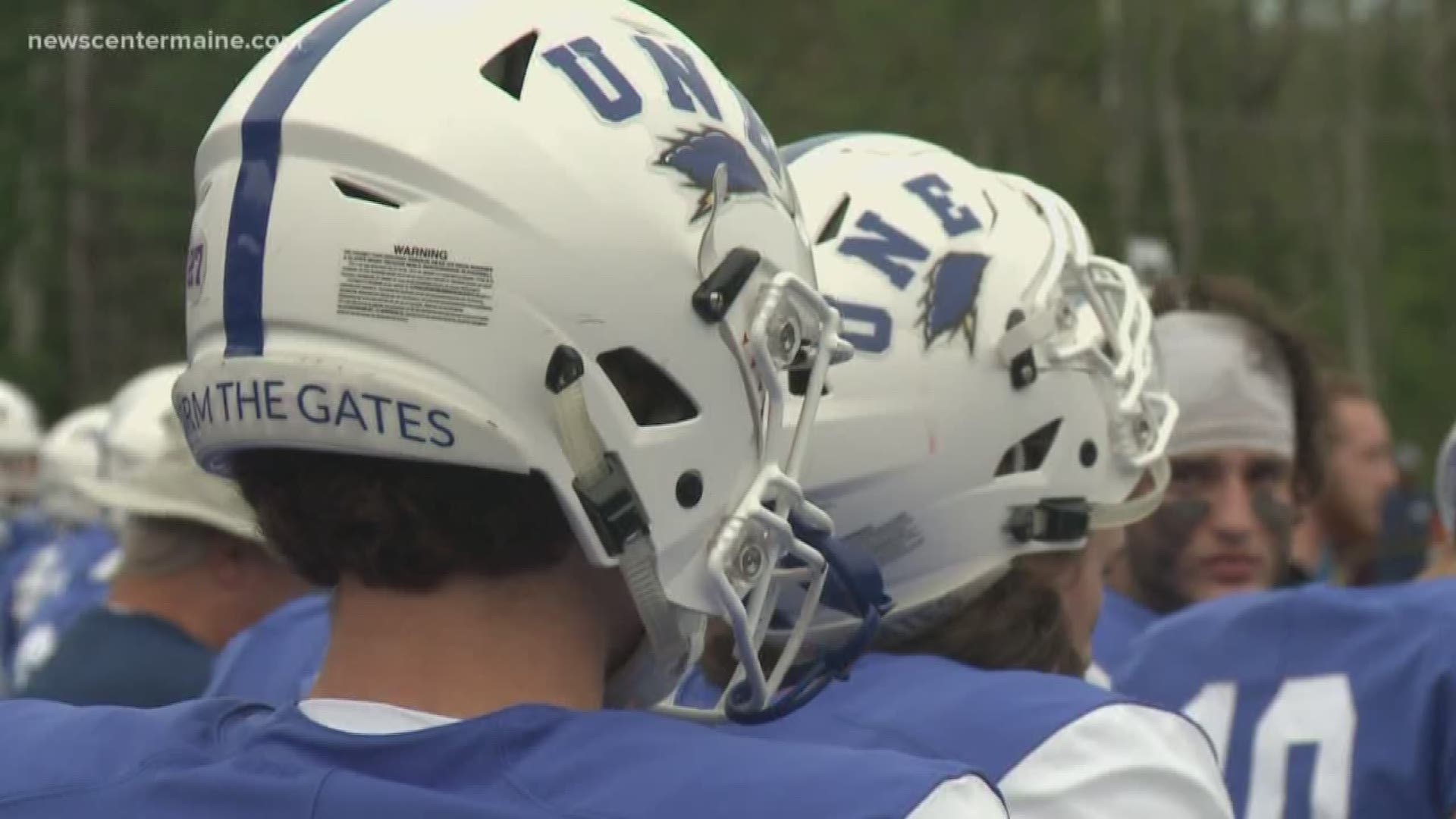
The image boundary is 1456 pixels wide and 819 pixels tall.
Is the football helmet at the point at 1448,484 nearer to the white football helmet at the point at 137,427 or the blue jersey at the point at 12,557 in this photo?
the white football helmet at the point at 137,427

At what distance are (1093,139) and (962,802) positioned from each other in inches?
1278

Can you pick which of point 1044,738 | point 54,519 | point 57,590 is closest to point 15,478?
point 54,519

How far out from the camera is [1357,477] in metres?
7.51

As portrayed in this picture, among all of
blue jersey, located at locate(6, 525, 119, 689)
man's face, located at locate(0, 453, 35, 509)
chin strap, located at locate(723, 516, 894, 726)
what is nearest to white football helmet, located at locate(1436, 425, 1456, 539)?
chin strap, located at locate(723, 516, 894, 726)

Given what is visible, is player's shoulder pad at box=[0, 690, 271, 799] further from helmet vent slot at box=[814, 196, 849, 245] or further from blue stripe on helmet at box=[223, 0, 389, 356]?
helmet vent slot at box=[814, 196, 849, 245]

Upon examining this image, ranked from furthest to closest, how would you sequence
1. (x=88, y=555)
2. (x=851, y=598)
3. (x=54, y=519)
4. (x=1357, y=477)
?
1. (x=54, y=519)
2. (x=88, y=555)
3. (x=1357, y=477)
4. (x=851, y=598)

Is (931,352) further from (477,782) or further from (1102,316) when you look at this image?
(477,782)

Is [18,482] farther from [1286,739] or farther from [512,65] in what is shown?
[512,65]

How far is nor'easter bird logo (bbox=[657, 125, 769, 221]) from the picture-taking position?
7.07 ft

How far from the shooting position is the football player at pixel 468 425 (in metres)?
1.95

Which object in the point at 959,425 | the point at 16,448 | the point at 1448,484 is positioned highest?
the point at 959,425

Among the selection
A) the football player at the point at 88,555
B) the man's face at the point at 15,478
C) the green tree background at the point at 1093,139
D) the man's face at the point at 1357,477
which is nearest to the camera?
the football player at the point at 88,555

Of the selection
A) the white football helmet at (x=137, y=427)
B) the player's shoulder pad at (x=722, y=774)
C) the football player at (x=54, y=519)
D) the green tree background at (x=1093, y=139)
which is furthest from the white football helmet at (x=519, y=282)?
the green tree background at (x=1093, y=139)

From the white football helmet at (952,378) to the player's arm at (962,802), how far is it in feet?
3.95
